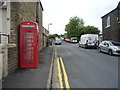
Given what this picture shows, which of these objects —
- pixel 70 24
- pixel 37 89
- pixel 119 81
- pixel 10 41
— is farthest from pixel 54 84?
pixel 70 24

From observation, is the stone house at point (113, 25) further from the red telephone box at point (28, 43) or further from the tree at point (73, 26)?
the tree at point (73, 26)

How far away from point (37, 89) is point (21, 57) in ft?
10.6

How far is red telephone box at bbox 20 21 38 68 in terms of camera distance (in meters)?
6.64

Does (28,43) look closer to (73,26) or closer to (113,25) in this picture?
(113,25)

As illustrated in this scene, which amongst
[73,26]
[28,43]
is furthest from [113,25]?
[73,26]

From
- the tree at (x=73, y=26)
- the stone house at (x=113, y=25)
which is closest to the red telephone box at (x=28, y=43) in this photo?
the stone house at (x=113, y=25)

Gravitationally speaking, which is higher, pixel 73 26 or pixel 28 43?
pixel 73 26

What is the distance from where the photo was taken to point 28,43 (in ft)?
22.9

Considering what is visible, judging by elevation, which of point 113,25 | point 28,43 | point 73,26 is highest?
point 73,26

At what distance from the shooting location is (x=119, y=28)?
19438 mm

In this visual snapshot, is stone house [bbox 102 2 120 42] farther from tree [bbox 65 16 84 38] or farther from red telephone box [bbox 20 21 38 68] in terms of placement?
tree [bbox 65 16 84 38]

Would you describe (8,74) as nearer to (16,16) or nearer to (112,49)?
(16,16)

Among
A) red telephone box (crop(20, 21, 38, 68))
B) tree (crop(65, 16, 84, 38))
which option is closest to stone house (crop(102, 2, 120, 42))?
red telephone box (crop(20, 21, 38, 68))

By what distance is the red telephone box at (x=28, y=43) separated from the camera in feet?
21.8
